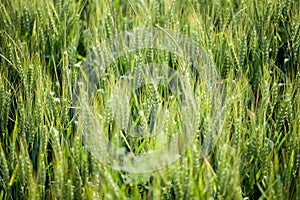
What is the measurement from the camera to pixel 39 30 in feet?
5.41

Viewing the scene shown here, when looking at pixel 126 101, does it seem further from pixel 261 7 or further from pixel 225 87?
pixel 261 7

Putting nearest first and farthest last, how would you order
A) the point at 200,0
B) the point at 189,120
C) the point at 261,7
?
the point at 189,120, the point at 261,7, the point at 200,0

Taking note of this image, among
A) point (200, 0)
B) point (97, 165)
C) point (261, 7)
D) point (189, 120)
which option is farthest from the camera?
point (200, 0)

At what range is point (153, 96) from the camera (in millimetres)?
1226

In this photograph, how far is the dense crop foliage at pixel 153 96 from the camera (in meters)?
1.04

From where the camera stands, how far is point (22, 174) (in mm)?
1087

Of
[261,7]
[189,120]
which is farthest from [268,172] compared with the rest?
[261,7]

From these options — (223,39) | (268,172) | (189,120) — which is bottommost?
(268,172)

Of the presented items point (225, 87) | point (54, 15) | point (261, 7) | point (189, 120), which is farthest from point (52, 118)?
point (261, 7)

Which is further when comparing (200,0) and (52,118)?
(200,0)

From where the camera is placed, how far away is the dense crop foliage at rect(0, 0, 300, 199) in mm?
1039

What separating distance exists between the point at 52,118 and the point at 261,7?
78 cm

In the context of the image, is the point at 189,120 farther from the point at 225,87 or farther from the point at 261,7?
the point at 261,7

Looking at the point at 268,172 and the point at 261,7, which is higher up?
the point at 261,7
